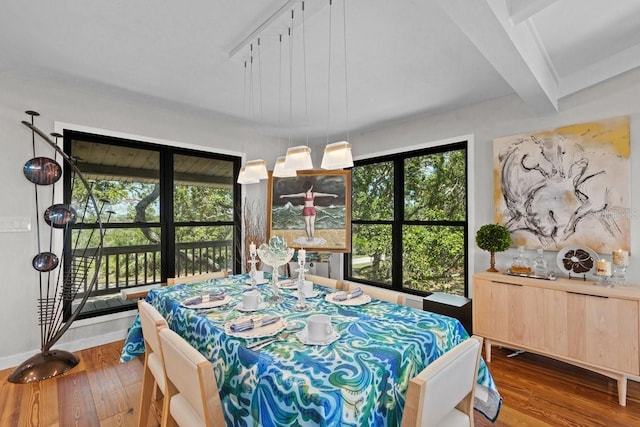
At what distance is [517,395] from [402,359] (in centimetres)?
173

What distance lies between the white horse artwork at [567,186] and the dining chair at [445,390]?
214cm

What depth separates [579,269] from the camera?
8.50ft

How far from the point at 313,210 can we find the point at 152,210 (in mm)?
1947

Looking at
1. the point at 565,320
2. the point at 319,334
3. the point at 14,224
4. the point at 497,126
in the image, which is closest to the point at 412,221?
the point at 497,126

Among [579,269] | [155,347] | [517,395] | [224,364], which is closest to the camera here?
[224,364]

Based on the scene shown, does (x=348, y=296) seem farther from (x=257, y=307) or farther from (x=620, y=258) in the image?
(x=620, y=258)

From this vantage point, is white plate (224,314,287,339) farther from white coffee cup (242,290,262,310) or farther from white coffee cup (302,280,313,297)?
white coffee cup (302,280,313,297)

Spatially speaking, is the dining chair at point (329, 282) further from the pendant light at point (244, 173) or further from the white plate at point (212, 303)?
the pendant light at point (244, 173)

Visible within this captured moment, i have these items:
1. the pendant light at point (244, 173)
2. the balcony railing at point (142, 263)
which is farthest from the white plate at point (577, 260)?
the balcony railing at point (142, 263)

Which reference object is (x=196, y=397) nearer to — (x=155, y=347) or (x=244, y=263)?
(x=155, y=347)

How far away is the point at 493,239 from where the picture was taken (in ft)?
9.53

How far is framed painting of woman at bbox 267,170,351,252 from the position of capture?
13.3ft

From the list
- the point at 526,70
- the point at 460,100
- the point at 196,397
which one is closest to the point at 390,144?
the point at 460,100

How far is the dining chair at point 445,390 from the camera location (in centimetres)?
97
